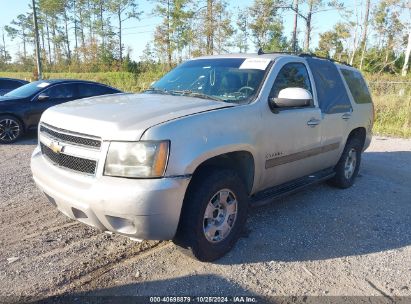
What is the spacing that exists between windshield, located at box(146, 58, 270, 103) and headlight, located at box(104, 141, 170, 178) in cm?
115

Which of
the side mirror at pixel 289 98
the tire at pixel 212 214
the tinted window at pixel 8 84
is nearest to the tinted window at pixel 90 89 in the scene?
the tinted window at pixel 8 84

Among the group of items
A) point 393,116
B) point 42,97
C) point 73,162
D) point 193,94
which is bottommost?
point 393,116

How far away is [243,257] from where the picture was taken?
348 centimetres

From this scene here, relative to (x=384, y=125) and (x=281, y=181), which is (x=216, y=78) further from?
(x=384, y=125)

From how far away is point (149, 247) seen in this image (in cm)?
362

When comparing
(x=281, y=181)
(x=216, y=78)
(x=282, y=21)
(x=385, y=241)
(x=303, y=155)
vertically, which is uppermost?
(x=282, y=21)

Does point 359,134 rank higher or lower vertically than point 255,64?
lower

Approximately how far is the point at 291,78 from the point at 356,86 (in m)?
1.95

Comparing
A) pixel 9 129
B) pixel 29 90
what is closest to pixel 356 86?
pixel 9 129

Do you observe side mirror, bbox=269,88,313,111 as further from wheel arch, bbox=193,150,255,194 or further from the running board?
the running board

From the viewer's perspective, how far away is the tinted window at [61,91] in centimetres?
932

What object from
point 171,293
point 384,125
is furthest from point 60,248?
point 384,125

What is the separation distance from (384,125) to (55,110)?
458 inches

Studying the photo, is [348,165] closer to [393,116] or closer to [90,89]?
[90,89]
